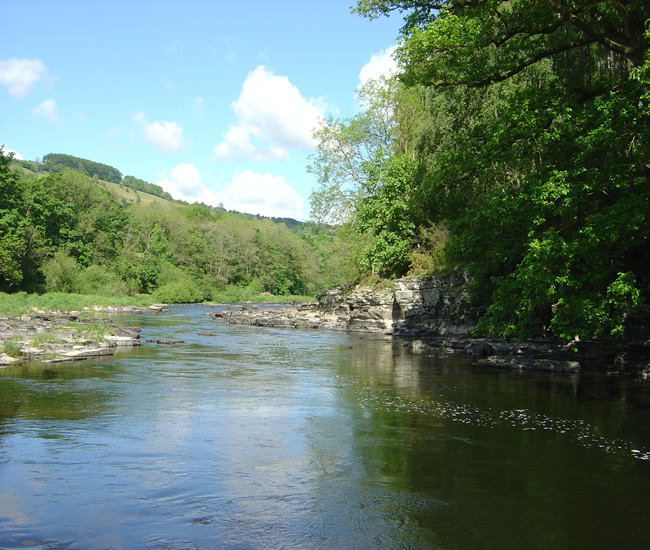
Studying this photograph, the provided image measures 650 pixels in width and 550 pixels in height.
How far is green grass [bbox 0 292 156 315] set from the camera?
41.4 metres

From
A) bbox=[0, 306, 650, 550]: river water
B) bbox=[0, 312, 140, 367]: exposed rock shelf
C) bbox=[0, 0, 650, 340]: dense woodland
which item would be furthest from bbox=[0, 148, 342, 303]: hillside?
bbox=[0, 306, 650, 550]: river water

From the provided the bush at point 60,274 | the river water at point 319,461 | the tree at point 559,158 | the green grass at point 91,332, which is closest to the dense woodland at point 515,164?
the tree at point 559,158

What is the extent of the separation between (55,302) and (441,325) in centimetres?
3323

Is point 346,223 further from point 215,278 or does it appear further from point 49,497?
point 215,278

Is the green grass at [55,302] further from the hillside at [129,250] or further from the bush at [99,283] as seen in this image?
the hillside at [129,250]

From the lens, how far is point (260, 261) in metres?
111

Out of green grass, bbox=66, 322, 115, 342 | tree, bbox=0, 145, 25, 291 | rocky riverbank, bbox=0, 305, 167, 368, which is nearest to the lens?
rocky riverbank, bbox=0, 305, 167, 368

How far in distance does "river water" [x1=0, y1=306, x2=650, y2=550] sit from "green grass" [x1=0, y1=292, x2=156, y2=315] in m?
26.7

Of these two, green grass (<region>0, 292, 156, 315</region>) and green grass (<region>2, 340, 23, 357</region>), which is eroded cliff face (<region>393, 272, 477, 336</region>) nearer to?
green grass (<region>2, 340, 23, 357</region>)

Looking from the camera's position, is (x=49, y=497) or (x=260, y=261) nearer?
(x=49, y=497)

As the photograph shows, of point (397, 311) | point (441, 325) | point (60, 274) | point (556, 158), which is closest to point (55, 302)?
point (60, 274)

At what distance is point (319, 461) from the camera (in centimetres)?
984

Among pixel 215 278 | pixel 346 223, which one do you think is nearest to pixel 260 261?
pixel 215 278

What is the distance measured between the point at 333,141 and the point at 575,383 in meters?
35.7
